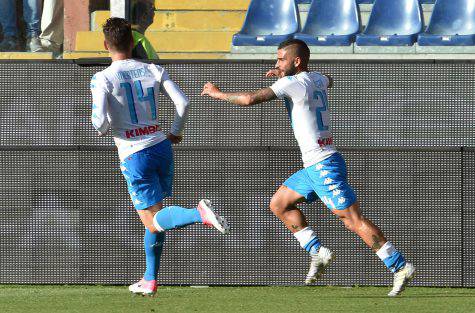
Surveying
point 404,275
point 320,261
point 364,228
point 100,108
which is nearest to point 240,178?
point 320,261

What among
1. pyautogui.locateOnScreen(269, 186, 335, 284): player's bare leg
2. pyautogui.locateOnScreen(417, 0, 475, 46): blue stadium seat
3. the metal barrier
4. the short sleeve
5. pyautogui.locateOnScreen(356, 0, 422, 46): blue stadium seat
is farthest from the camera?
pyautogui.locateOnScreen(356, 0, 422, 46): blue stadium seat

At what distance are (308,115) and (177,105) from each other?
35.0 inches

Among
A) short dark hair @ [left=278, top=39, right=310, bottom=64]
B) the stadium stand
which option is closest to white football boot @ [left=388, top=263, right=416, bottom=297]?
short dark hair @ [left=278, top=39, right=310, bottom=64]

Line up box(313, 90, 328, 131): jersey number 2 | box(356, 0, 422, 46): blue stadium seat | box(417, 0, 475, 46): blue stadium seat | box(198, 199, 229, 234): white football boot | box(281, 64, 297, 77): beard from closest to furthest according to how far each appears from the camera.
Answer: box(198, 199, 229, 234): white football boot, box(313, 90, 328, 131): jersey number 2, box(281, 64, 297, 77): beard, box(417, 0, 475, 46): blue stadium seat, box(356, 0, 422, 46): blue stadium seat

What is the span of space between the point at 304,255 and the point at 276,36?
5421 mm

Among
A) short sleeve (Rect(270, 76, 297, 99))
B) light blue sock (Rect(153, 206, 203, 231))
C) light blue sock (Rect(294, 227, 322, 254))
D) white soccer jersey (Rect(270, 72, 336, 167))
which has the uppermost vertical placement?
short sleeve (Rect(270, 76, 297, 99))

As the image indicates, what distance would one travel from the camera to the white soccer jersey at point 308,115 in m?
7.52

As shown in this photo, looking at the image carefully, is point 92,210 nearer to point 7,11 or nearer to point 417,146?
point 417,146

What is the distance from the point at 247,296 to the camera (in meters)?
7.91

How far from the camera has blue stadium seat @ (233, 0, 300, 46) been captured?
14.2 metres

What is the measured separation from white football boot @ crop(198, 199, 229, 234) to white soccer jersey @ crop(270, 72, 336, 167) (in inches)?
35.5

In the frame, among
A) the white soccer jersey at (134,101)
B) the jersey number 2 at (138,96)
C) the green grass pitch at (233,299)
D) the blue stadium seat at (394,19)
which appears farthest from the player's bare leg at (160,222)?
the blue stadium seat at (394,19)

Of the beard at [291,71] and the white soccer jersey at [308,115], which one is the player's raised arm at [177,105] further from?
the beard at [291,71]

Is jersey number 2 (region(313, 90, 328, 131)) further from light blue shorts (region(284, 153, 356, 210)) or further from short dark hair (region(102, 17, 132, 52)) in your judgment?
short dark hair (region(102, 17, 132, 52))
